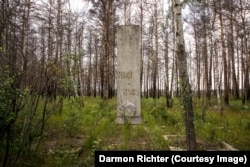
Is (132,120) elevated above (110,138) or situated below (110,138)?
above

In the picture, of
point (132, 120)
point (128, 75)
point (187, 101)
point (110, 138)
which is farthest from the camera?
point (128, 75)

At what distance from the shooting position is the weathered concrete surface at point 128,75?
911 cm

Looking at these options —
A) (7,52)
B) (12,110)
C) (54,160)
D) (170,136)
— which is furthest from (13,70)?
(170,136)

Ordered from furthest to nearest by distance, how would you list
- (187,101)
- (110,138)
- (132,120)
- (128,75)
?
(128,75)
(132,120)
(110,138)
(187,101)

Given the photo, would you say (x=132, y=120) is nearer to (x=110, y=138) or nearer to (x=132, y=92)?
(x=132, y=92)

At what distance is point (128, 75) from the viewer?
30.3 ft

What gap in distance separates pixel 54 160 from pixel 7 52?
1984 mm

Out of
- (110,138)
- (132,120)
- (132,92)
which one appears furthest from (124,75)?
A: (110,138)

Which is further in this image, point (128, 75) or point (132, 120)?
point (128, 75)

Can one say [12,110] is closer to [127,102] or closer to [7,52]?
[7,52]

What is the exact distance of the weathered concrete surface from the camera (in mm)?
9109

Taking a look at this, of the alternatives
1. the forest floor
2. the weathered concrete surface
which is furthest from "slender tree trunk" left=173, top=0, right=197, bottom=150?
the weathered concrete surface

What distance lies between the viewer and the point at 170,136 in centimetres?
675

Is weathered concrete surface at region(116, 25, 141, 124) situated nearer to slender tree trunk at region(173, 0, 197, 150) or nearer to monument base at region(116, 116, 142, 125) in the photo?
monument base at region(116, 116, 142, 125)
